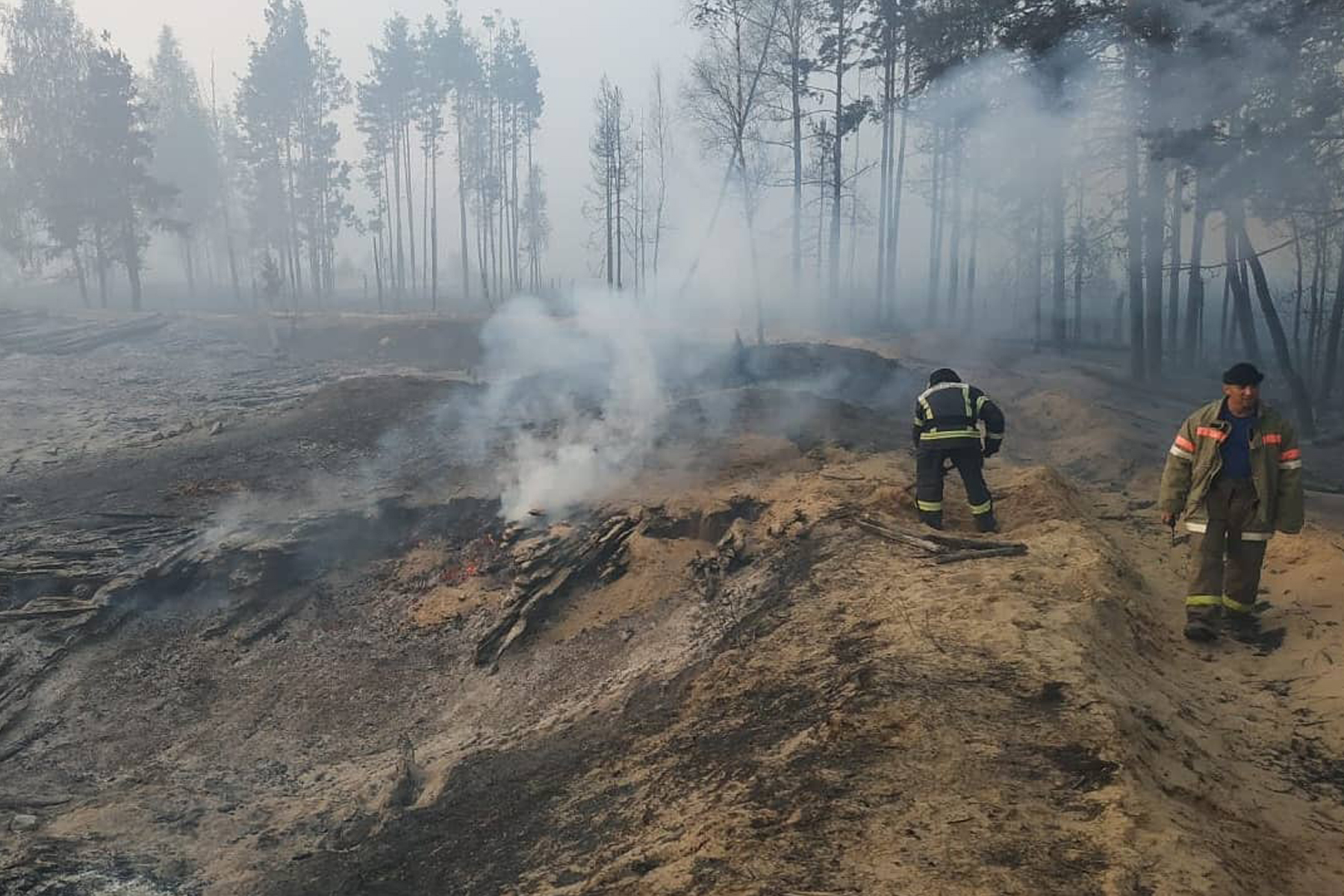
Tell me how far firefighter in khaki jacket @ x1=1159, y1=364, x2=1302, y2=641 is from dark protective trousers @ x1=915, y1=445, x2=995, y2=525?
1.81 m

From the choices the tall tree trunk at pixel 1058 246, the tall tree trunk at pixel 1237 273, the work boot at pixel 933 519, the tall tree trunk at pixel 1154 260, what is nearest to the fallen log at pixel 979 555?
the work boot at pixel 933 519

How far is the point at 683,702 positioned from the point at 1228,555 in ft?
12.9

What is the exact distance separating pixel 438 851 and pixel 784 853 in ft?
7.29

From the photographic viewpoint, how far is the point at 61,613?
8555mm

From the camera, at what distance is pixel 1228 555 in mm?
5648

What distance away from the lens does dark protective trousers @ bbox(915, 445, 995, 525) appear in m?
7.41

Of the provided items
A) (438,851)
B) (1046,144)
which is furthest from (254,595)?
(1046,144)

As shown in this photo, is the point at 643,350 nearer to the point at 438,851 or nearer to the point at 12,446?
the point at 12,446

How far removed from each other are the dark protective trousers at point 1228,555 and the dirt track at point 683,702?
34cm

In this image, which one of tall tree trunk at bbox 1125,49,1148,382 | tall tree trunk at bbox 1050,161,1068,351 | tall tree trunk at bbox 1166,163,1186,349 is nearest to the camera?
tall tree trunk at bbox 1125,49,1148,382

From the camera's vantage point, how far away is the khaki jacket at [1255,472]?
5.38 m

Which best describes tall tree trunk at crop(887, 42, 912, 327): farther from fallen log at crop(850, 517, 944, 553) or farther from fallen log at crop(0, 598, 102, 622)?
fallen log at crop(0, 598, 102, 622)

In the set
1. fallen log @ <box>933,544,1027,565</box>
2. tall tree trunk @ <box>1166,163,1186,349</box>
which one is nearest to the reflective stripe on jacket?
fallen log @ <box>933,544,1027,565</box>

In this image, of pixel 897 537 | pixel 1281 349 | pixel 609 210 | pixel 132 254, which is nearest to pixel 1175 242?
pixel 1281 349
